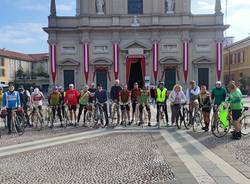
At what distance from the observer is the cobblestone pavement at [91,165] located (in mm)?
7227

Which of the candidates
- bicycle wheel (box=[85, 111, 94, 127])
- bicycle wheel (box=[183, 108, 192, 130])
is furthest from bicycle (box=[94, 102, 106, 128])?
bicycle wheel (box=[183, 108, 192, 130])

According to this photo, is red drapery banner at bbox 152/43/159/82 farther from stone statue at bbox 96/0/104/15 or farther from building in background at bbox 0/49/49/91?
building in background at bbox 0/49/49/91

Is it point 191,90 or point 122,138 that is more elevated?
point 191,90

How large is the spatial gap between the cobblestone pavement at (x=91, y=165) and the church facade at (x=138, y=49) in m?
30.7

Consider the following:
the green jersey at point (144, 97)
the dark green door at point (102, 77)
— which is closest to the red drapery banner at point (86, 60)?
the dark green door at point (102, 77)

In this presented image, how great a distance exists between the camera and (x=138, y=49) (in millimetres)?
41688

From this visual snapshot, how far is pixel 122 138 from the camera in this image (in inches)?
485

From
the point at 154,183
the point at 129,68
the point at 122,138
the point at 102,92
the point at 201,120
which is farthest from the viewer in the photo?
the point at 129,68

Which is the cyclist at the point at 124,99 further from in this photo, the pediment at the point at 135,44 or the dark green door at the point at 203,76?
the dark green door at the point at 203,76

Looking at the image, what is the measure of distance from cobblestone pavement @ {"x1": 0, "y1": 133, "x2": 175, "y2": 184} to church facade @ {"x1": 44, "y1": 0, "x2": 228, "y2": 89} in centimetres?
3069

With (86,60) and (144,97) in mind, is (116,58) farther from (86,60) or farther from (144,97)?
(144,97)

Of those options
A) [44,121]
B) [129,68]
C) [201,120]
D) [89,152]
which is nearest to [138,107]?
[201,120]

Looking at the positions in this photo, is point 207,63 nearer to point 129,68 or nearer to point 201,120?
point 129,68

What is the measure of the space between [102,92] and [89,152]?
20.3 ft
